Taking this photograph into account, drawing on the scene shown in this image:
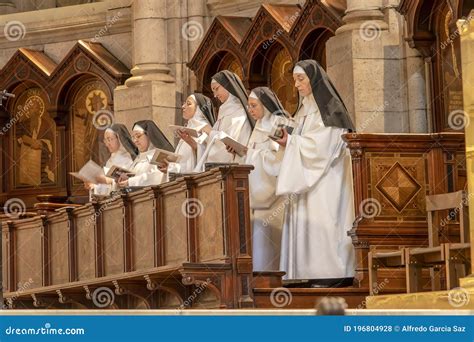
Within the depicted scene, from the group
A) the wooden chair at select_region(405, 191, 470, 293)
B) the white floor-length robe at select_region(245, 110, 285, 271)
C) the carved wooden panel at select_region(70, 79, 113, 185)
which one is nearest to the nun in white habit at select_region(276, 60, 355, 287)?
the white floor-length robe at select_region(245, 110, 285, 271)

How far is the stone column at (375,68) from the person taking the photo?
595 inches

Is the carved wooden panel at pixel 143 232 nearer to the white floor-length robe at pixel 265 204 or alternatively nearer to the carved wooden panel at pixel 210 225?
the carved wooden panel at pixel 210 225

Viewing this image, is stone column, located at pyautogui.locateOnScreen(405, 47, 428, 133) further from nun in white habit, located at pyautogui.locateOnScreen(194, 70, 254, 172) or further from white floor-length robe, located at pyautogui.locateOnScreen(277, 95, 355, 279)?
white floor-length robe, located at pyautogui.locateOnScreen(277, 95, 355, 279)

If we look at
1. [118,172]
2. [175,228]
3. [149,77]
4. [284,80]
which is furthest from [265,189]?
[149,77]

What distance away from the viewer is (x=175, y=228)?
41.0ft

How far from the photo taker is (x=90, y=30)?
20.2m

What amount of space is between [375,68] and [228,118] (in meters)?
2.55

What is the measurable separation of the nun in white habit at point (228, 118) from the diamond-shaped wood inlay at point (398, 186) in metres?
1.68

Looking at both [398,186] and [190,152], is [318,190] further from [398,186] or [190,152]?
[190,152]

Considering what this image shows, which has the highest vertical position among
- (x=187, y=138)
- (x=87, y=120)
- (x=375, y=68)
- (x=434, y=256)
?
(x=87, y=120)

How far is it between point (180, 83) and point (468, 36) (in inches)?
385

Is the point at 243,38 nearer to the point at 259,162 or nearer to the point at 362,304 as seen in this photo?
the point at 259,162

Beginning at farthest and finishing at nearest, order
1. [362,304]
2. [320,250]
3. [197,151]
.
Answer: [197,151] → [320,250] → [362,304]
